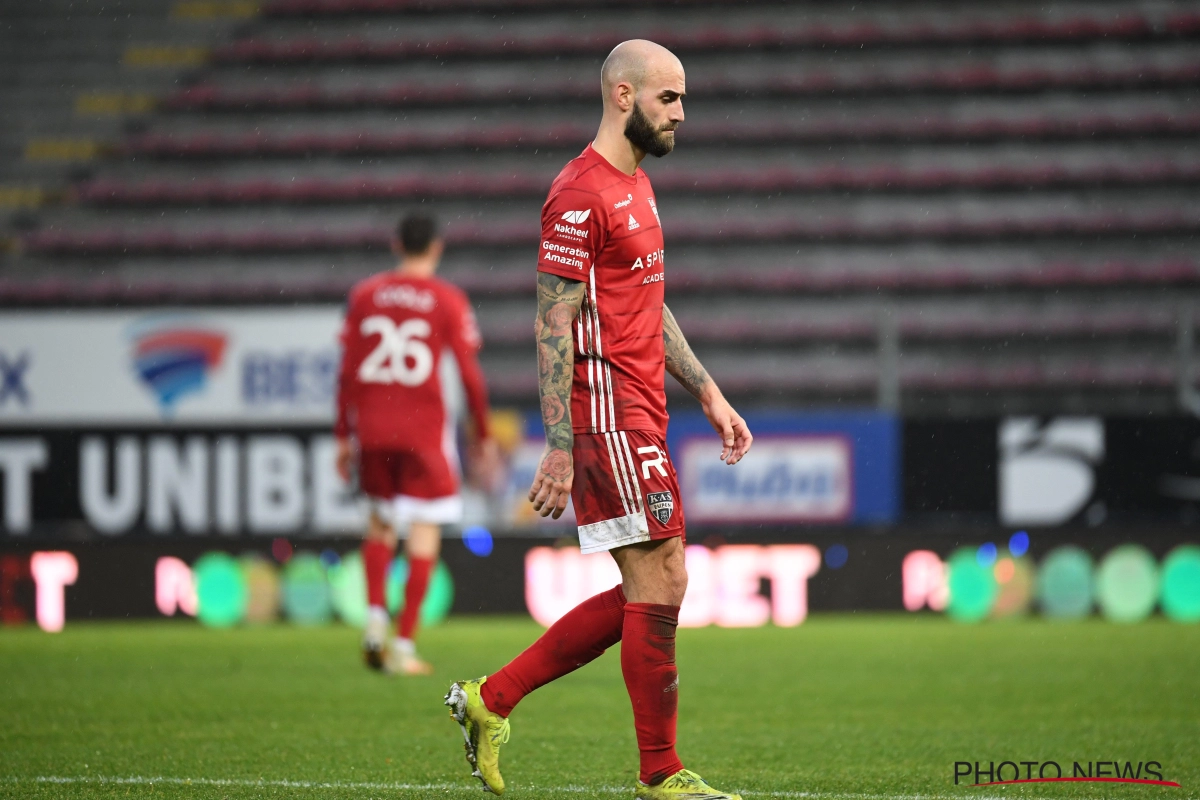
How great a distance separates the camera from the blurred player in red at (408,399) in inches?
239

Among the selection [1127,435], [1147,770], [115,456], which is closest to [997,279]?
[1127,435]

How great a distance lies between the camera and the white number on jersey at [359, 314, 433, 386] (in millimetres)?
6074

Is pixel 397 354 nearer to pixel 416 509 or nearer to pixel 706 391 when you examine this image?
pixel 416 509

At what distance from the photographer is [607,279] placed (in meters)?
3.23

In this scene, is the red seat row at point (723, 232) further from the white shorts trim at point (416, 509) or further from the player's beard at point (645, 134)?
the player's beard at point (645, 134)

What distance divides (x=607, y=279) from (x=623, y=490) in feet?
1.48

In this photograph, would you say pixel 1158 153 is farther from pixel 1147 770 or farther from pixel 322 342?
pixel 1147 770

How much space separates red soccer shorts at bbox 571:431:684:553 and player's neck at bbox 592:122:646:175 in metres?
0.58

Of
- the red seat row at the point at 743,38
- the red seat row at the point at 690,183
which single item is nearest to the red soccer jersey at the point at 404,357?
the red seat row at the point at 690,183

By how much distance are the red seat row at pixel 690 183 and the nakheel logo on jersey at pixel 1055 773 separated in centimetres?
1094

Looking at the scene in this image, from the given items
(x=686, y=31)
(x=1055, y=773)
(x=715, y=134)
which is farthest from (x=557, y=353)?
(x=686, y=31)

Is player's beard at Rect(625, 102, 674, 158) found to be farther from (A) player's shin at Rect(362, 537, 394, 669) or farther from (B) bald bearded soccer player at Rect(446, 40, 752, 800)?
(A) player's shin at Rect(362, 537, 394, 669)

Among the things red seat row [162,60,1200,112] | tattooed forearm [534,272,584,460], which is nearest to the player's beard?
tattooed forearm [534,272,584,460]

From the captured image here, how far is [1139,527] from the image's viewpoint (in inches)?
327
